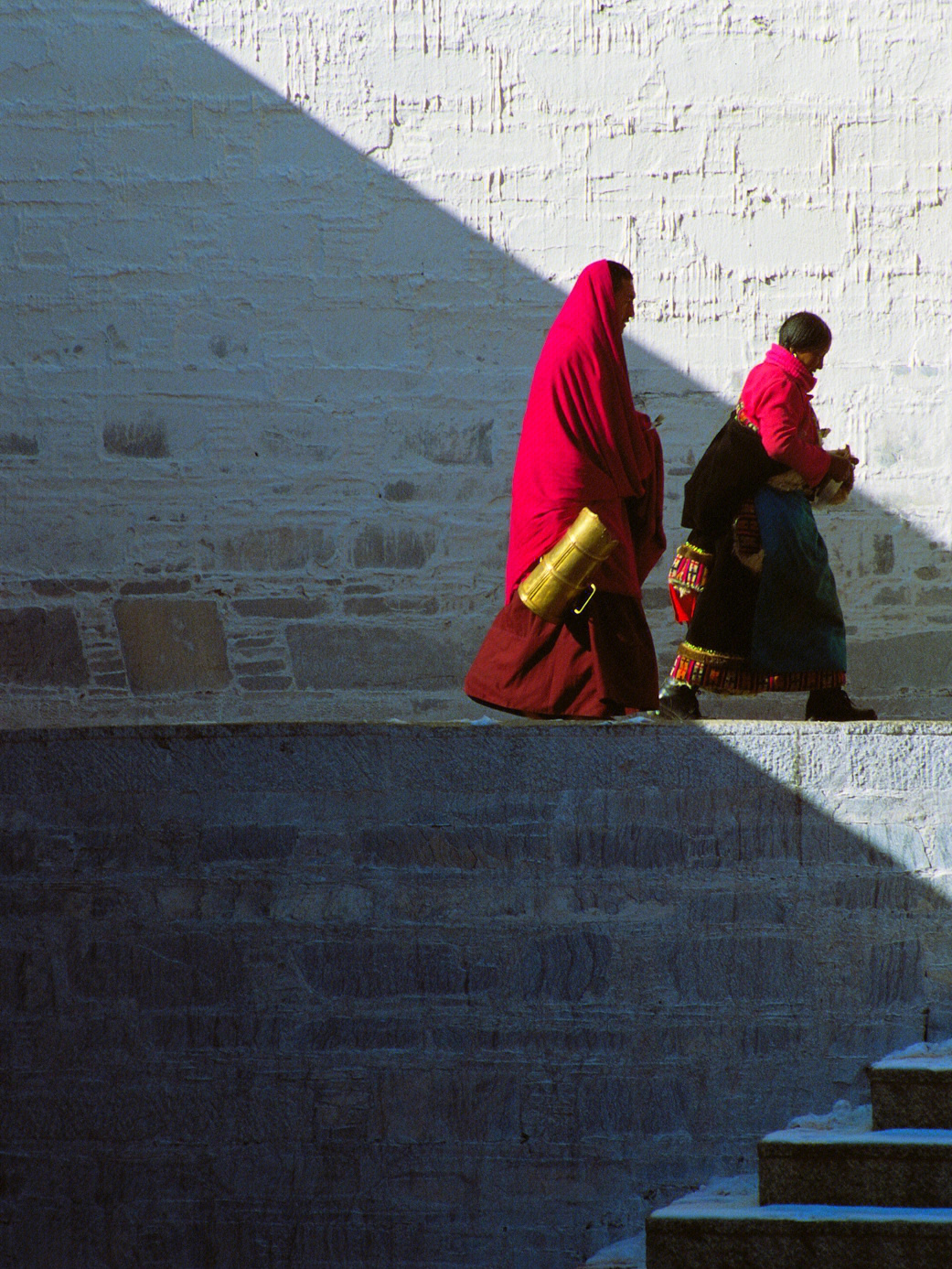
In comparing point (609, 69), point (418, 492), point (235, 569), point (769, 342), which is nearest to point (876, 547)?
point (769, 342)

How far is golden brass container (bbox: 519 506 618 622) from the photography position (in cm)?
376

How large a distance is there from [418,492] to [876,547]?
1.76 m

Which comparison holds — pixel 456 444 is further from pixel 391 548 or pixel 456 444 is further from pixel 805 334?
pixel 805 334

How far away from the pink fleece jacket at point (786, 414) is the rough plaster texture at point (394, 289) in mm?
1259

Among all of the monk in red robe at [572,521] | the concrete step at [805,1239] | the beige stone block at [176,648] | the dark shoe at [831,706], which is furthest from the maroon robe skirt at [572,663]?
the beige stone block at [176,648]

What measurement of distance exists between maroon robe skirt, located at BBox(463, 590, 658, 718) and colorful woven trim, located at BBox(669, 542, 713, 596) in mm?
368

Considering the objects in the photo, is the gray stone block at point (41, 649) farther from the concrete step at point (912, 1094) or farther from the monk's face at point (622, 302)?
the concrete step at point (912, 1094)

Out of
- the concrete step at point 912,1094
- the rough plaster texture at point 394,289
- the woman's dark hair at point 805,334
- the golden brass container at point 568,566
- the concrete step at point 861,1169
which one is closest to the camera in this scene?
the concrete step at point 861,1169

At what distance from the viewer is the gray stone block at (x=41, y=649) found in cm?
555

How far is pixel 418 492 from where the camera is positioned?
552 cm

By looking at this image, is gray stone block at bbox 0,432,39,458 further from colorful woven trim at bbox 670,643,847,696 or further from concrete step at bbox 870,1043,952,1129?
concrete step at bbox 870,1043,952,1129

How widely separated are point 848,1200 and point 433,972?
1.08 metres

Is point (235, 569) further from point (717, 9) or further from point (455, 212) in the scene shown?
point (717, 9)

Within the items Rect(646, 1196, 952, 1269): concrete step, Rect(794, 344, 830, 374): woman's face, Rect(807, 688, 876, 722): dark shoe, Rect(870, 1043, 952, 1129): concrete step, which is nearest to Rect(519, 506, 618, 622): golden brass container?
Rect(807, 688, 876, 722): dark shoe
